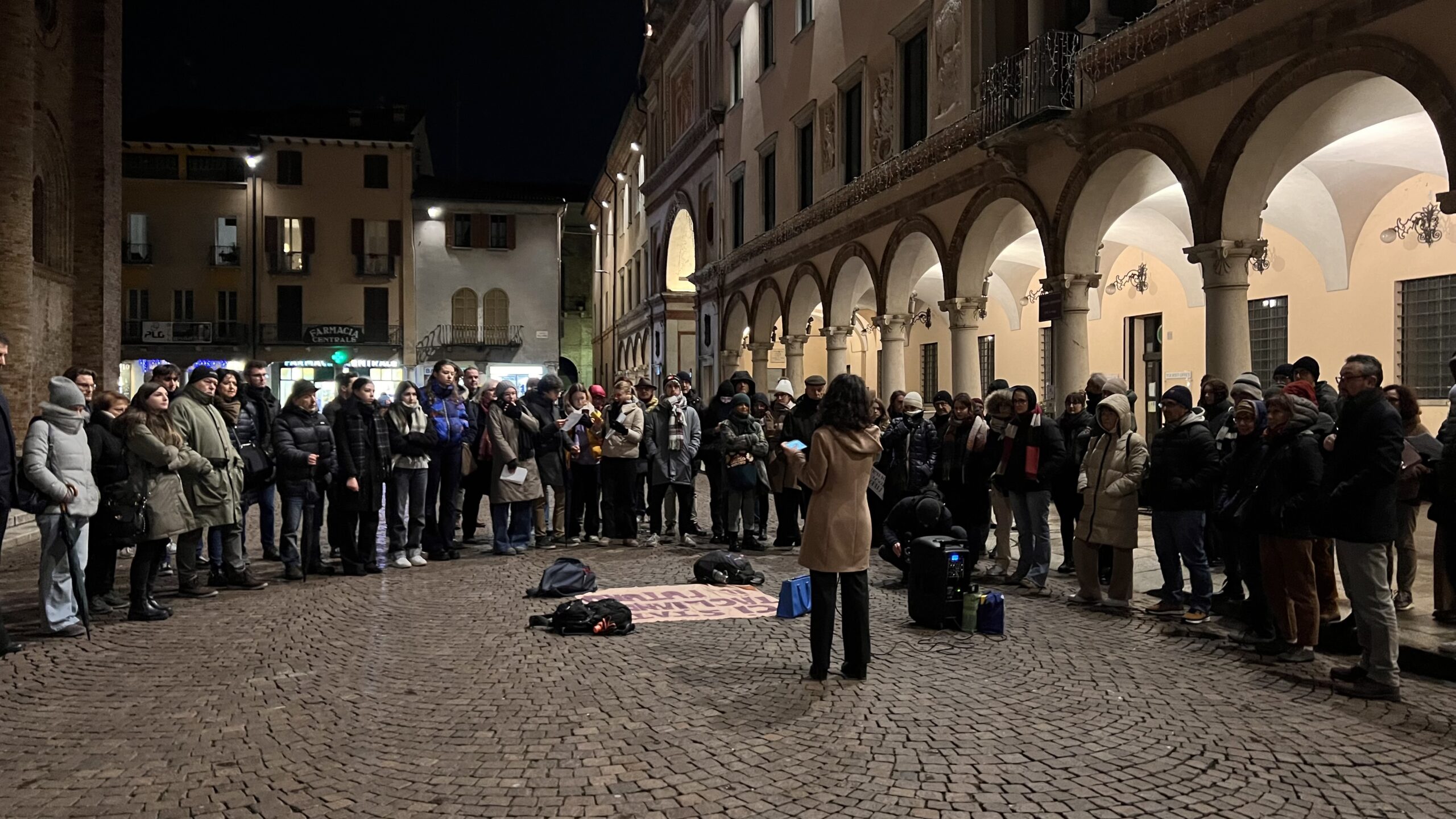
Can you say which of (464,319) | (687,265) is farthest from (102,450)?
(464,319)

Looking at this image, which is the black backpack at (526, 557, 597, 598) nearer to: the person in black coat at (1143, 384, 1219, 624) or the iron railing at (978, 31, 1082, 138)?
the person in black coat at (1143, 384, 1219, 624)

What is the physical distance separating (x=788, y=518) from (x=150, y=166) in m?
41.3

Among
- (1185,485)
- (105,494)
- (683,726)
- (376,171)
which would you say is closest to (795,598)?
(683,726)

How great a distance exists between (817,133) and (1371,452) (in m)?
16.9

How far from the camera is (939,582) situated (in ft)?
24.2

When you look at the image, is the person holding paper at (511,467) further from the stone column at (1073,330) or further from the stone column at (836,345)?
the stone column at (836,345)

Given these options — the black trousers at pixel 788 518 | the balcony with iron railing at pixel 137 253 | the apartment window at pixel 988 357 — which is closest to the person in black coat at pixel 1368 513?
the black trousers at pixel 788 518

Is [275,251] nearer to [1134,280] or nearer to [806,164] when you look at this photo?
[806,164]

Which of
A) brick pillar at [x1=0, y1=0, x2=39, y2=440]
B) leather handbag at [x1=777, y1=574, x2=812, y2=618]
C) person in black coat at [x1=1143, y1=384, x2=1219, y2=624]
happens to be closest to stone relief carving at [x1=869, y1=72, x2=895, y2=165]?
person in black coat at [x1=1143, y1=384, x2=1219, y2=624]

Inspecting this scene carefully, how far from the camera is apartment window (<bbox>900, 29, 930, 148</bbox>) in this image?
17125 millimetres

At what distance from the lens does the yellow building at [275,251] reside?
137 ft

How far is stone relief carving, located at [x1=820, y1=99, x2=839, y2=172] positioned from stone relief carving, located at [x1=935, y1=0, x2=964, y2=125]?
4477 mm

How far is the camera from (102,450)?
7.65 m

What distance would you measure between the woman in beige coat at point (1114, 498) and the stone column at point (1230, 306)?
9.75 feet
